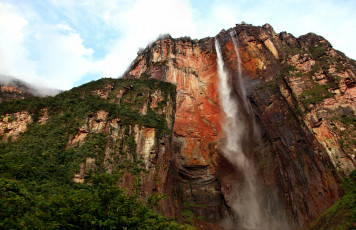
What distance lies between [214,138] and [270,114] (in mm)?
9110

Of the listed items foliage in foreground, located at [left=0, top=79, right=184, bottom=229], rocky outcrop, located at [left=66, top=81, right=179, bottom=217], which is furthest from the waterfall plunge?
foliage in foreground, located at [left=0, top=79, right=184, bottom=229]

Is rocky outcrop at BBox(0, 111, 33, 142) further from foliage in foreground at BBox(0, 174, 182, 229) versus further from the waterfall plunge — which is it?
the waterfall plunge

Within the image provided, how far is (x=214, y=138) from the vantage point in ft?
127

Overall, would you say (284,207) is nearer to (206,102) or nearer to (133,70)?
(206,102)

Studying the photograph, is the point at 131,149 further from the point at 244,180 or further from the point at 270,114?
the point at 270,114

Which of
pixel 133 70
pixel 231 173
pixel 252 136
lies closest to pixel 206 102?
pixel 252 136

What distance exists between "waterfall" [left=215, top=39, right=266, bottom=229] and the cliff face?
1053 millimetres

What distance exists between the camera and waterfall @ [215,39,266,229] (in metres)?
30.0

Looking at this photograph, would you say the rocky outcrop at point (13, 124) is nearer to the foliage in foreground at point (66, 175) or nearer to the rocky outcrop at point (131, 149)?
the foliage in foreground at point (66, 175)

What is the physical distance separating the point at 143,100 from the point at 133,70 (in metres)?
19.4

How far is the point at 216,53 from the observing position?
50.1 m

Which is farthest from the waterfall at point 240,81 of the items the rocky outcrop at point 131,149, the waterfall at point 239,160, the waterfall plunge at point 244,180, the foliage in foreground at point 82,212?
the foliage in foreground at point 82,212

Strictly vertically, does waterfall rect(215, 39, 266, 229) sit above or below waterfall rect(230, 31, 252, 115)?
below

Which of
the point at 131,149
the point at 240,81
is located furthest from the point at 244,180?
the point at 240,81
